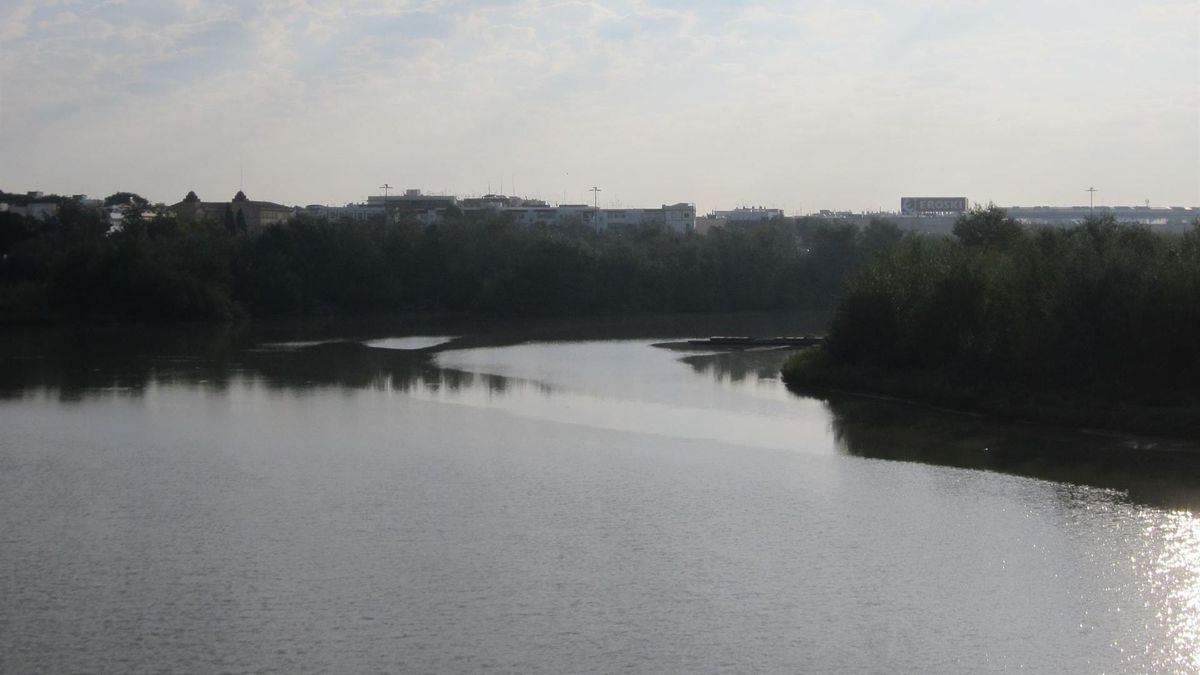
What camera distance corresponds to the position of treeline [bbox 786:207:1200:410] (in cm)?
2348

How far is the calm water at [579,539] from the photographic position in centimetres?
1148

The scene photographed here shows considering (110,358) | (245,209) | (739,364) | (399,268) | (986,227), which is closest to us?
(110,358)

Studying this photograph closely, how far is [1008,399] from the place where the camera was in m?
25.3

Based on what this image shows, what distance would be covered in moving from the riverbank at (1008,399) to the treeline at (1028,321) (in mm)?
62

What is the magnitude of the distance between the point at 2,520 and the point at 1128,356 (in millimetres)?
18204

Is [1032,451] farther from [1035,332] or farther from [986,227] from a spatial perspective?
[986,227]

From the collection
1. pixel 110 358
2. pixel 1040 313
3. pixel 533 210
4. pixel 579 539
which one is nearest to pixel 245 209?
pixel 533 210

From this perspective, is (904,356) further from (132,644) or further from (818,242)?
(818,242)

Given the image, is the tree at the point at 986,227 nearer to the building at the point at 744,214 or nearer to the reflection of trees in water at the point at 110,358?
the reflection of trees in water at the point at 110,358

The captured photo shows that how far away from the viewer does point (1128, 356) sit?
2380 cm

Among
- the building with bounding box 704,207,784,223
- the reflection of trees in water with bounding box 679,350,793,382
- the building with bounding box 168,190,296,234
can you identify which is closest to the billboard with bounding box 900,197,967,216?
the building with bounding box 704,207,784,223

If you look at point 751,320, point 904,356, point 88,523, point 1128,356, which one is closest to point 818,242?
point 751,320

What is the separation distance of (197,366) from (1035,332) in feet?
70.2

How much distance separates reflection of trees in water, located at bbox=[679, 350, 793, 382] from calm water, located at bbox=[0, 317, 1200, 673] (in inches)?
275
